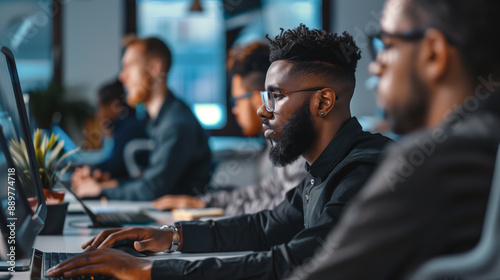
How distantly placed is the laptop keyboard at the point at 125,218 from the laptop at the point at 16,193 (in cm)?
56

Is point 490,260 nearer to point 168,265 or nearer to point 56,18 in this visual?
point 168,265

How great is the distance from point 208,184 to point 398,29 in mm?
2444

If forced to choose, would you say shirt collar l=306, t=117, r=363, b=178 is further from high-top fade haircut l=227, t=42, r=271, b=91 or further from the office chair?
high-top fade haircut l=227, t=42, r=271, b=91

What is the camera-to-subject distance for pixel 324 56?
1.48m

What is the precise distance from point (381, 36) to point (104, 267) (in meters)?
0.76

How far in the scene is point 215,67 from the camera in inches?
213

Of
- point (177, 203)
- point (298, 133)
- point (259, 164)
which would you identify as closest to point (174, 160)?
point (259, 164)

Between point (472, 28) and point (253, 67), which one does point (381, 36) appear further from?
point (253, 67)

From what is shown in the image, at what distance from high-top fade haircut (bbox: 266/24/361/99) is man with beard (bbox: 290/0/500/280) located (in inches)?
25.3

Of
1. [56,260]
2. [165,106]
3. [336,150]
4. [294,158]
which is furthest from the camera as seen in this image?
[165,106]

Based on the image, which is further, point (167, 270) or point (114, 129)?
point (114, 129)

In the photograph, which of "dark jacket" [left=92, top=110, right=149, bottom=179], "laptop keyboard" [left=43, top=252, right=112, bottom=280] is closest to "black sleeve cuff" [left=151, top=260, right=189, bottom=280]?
"laptop keyboard" [left=43, top=252, right=112, bottom=280]

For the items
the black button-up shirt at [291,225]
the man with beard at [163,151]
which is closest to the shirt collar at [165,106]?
the man with beard at [163,151]

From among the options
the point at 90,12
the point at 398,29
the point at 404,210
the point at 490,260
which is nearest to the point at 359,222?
the point at 404,210
